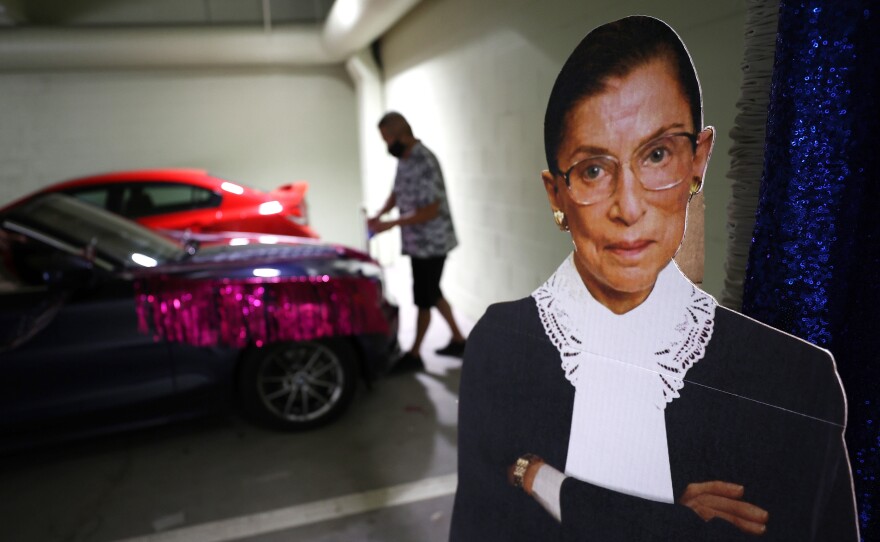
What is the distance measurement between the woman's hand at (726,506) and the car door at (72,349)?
2.37 meters

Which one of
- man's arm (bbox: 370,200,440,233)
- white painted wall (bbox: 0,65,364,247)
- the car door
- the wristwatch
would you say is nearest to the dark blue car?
the car door

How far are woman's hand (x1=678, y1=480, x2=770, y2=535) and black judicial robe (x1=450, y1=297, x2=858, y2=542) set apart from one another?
11 mm

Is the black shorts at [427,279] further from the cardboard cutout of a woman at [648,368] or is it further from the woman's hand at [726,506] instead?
the woman's hand at [726,506]

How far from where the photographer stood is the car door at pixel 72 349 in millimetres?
2438

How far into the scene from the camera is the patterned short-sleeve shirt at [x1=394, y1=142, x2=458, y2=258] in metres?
2.57

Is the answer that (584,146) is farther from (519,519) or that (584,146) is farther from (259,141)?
(259,141)

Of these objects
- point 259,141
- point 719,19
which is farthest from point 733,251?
point 259,141

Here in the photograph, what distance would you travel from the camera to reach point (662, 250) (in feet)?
3.46

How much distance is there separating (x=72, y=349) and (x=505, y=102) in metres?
2.29

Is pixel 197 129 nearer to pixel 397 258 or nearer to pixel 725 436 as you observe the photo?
pixel 397 258

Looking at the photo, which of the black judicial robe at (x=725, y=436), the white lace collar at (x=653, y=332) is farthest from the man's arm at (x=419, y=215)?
the white lace collar at (x=653, y=332)

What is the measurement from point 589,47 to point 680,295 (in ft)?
1.68

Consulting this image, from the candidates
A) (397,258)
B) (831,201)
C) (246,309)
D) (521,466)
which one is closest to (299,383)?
(246,309)

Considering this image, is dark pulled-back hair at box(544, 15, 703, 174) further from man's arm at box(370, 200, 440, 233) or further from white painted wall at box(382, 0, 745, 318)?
man's arm at box(370, 200, 440, 233)
